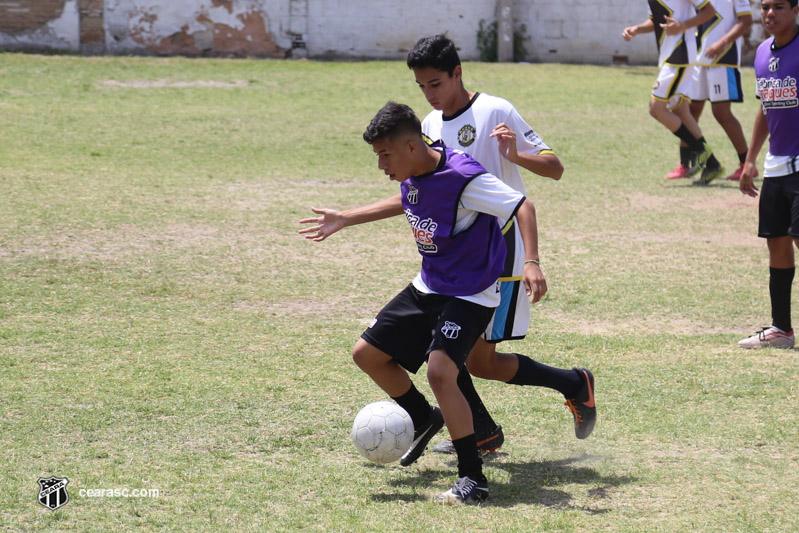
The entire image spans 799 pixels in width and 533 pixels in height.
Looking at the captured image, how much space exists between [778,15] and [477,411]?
10.6ft

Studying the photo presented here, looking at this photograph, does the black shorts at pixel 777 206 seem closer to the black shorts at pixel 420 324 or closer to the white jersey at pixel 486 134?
the white jersey at pixel 486 134

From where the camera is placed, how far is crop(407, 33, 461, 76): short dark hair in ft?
14.0

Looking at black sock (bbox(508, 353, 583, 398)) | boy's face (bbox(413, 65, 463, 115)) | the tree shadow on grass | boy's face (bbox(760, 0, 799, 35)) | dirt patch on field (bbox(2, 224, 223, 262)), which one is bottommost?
the tree shadow on grass

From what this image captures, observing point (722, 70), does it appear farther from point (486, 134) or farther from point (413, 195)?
point (413, 195)

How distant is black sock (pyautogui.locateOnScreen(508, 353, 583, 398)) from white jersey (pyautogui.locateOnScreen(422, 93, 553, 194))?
0.83m

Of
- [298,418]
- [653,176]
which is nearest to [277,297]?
[298,418]

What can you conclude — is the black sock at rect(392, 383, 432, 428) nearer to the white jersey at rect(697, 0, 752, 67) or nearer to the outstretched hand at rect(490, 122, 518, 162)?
the outstretched hand at rect(490, 122, 518, 162)

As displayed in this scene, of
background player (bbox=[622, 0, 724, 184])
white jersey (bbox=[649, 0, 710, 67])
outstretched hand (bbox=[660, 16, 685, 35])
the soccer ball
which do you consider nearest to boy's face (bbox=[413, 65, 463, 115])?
the soccer ball

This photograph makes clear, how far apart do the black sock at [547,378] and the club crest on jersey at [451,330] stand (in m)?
0.71

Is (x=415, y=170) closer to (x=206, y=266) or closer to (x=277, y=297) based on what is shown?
(x=277, y=297)

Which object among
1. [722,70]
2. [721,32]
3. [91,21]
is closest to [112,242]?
[722,70]

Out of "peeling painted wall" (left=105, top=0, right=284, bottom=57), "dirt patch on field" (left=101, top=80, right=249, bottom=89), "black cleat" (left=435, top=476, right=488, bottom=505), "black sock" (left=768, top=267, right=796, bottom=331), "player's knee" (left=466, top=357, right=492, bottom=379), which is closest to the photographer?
"black cleat" (left=435, top=476, right=488, bottom=505)

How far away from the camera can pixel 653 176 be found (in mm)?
11375

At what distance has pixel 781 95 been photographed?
6004mm
